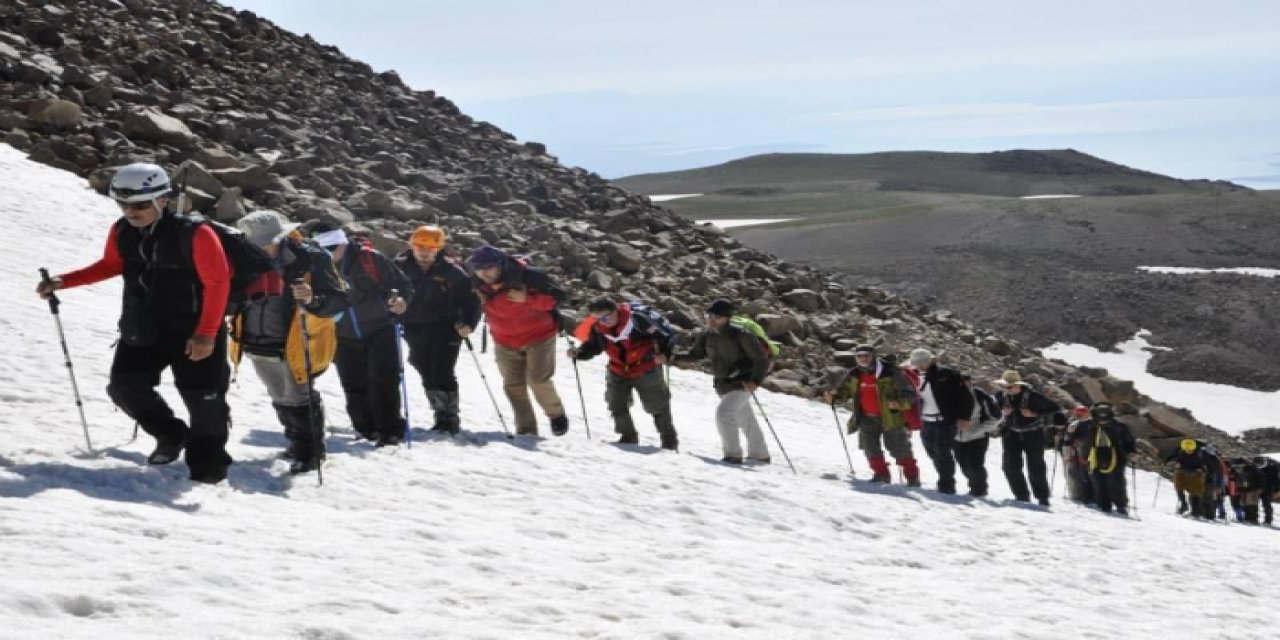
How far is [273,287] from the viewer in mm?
8461

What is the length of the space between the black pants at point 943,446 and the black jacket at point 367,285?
26.0 feet

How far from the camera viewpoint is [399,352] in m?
10.9

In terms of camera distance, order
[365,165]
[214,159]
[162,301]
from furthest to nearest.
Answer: [365,165] → [214,159] → [162,301]

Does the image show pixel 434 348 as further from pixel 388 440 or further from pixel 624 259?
pixel 624 259

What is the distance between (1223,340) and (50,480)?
179 feet

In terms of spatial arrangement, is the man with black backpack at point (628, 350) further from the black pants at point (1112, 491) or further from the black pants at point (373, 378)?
the black pants at point (1112, 491)

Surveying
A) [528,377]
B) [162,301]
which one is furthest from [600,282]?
[162,301]

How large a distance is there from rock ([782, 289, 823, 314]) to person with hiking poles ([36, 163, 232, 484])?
86.0ft

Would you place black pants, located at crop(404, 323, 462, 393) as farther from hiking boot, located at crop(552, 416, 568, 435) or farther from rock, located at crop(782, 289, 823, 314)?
rock, located at crop(782, 289, 823, 314)

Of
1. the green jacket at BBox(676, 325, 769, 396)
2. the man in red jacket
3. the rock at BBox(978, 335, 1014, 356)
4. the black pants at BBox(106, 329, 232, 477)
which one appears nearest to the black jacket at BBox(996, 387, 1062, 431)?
the green jacket at BBox(676, 325, 769, 396)

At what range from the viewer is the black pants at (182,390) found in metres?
7.71

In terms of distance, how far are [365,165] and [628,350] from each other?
20686 mm

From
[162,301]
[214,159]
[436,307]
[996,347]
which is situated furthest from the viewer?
[996,347]

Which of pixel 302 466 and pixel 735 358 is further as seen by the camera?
pixel 735 358
